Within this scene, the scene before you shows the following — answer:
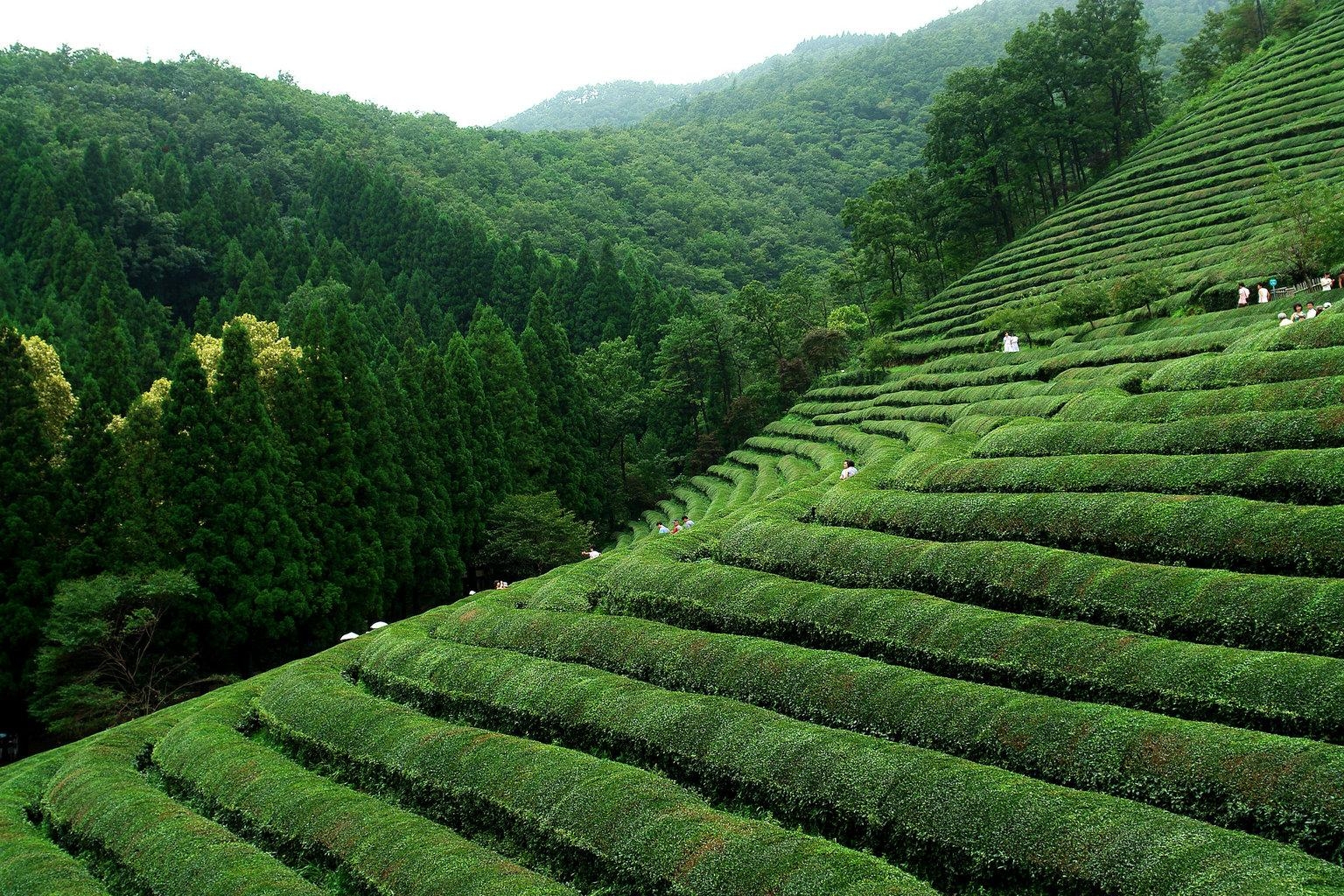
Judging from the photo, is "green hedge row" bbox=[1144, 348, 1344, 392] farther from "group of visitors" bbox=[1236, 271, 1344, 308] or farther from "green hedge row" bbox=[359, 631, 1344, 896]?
"green hedge row" bbox=[359, 631, 1344, 896]

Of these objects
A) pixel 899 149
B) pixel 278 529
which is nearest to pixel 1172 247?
pixel 278 529

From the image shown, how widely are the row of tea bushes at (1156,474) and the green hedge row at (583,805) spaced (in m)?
8.85

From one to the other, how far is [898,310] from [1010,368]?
28.9 meters

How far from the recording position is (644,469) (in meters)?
55.0

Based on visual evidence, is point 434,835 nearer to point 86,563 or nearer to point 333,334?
point 86,563

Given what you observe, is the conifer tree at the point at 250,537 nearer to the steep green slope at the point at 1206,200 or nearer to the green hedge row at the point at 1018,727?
the green hedge row at the point at 1018,727

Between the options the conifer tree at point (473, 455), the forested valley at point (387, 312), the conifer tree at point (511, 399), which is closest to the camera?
the forested valley at point (387, 312)

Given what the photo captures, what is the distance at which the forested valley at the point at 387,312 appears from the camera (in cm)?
3007

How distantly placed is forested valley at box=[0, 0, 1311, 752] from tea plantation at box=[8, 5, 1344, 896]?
9.56 metres

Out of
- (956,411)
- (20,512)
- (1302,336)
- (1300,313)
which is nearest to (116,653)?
(20,512)

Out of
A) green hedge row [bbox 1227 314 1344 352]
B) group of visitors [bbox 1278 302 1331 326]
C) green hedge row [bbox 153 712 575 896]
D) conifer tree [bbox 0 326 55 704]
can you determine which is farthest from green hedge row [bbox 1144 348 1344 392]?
conifer tree [bbox 0 326 55 704]

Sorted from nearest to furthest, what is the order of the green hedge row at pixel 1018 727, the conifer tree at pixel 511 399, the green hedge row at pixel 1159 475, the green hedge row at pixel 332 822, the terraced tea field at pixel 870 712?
the green hedge row at pixel 1018 727 < the terraced tea field at pixel 870 712 < the green hedge row at pixel 332 822 < the green hedge row at pixel 1159 475 < the conifer tree at pixel 511 399

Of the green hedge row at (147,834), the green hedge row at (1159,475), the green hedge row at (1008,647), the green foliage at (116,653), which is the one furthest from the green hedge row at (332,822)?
the green hedge row at (1159,475)

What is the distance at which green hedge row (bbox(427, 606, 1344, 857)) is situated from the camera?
10227mm
